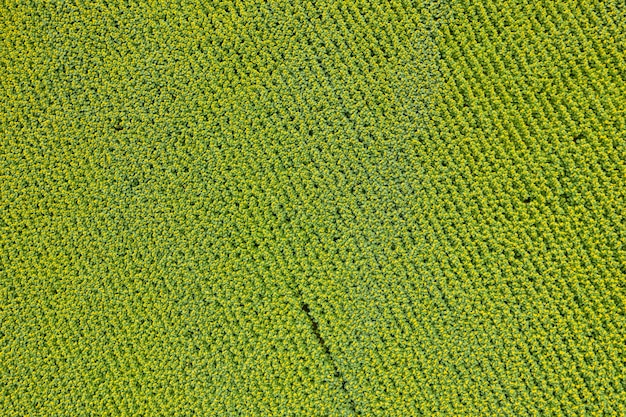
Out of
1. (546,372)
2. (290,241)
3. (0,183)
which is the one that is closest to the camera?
(546,372)

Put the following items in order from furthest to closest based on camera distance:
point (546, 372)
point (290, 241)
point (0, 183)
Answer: point (0, 183), point (290, 241), point (546, 372)

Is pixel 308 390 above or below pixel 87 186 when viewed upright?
below

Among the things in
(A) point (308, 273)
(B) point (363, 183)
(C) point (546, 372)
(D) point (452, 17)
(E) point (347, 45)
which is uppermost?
(D) point (452, 17)

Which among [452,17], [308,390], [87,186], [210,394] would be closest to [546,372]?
[308,390]

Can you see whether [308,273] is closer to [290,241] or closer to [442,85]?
[290,241]

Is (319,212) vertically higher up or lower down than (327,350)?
higher up

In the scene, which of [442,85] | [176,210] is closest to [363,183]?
[442,85]

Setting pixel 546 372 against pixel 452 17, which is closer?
pixel 546 372
